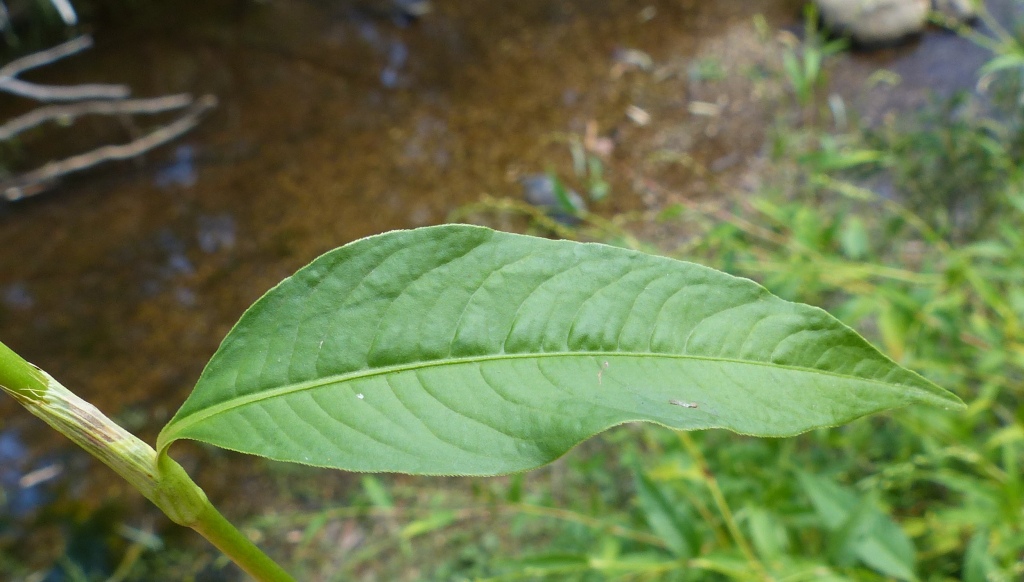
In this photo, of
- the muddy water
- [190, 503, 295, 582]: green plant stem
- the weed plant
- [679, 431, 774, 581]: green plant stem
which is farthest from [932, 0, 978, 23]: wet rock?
[190, 503, 295, 582]: green plant stem

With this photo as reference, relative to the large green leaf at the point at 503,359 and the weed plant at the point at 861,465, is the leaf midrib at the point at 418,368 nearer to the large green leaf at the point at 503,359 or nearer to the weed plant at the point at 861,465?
the large green leaf at the point at 503,359

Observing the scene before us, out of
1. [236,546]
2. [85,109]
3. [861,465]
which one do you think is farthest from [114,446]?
[85,109]

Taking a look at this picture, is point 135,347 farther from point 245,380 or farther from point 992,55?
point 992,55

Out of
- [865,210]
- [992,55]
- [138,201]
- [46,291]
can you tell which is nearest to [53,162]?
[138,201]

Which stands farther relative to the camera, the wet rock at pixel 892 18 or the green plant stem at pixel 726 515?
the wet rock at pixel 892 18

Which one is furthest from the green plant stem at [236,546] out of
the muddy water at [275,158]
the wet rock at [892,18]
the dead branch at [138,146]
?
the wet rock at [892,18]

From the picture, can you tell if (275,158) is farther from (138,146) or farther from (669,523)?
(669,523)

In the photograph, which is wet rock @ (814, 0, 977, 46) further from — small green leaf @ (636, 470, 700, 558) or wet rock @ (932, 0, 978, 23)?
small green leaf @ (636, 470, 700, 558)
